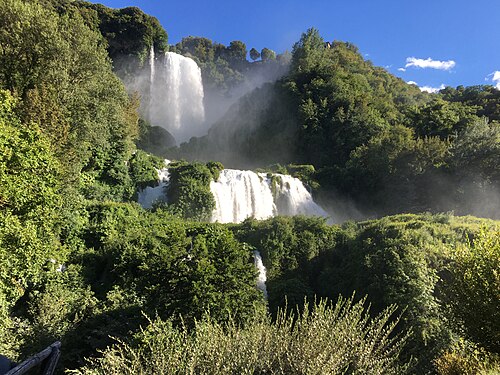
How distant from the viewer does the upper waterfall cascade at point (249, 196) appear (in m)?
24.4

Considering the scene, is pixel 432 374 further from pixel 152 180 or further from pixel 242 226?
pixel 152 180

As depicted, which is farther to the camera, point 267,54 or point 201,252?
point 267,54

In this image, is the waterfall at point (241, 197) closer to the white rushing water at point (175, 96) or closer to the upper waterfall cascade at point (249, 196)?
the upper waterfall cascade at point (249, 196)

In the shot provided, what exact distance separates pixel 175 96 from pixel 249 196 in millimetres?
30686

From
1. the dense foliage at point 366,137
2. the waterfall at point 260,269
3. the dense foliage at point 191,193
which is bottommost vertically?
the waterfall at point 260,269

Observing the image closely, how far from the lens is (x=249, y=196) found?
25.8 meters

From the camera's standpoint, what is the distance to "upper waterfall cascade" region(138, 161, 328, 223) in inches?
962

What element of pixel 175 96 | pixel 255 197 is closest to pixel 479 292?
pixel 255 197

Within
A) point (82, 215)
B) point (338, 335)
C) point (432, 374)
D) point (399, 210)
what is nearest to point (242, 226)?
point (82, 215)

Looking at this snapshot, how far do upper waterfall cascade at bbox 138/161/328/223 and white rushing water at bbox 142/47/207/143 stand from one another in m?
25.9

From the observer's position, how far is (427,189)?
2695 centimetres

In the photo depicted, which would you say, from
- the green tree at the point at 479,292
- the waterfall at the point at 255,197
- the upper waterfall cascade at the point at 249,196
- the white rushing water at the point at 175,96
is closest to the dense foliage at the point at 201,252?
the green tree at the point at 479,292

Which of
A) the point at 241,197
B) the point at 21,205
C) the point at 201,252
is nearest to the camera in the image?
the point at 201,252

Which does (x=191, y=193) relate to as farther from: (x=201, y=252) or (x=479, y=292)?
(x=479, y=292)
